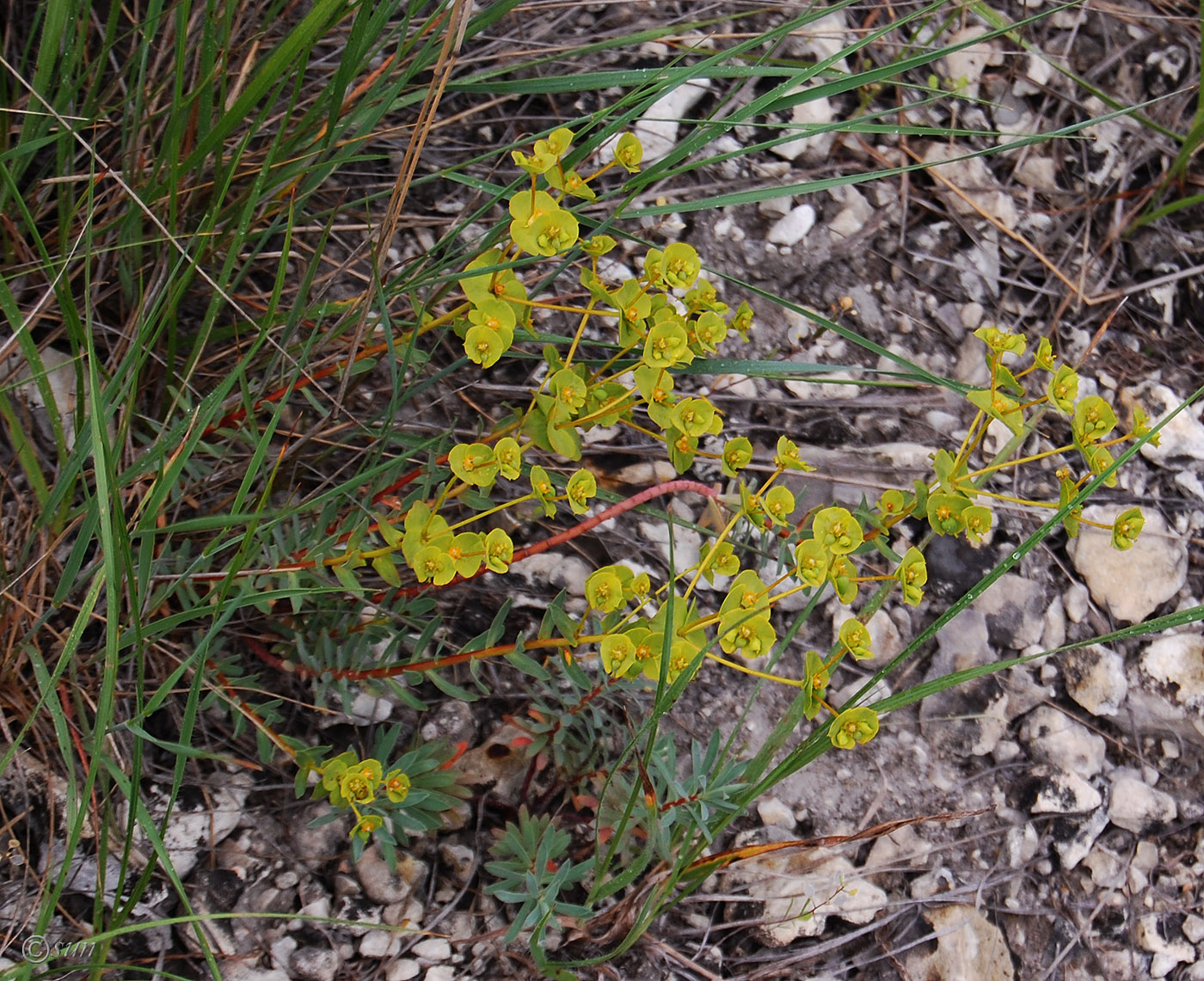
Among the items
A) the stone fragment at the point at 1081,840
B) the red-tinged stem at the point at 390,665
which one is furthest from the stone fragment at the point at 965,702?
the red-tinged stem at the point at 390,665

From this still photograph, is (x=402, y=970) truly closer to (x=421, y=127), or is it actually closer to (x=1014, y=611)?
(x=421, y=127)

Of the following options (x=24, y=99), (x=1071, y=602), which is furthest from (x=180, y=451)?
(x=1071, y=602)

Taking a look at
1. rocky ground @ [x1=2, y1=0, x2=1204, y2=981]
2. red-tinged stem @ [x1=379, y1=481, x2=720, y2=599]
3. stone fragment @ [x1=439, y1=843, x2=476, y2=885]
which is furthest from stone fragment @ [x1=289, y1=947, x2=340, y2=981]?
red-tinged stem @ [x1=379, y1=481, x2=720, y2=599]

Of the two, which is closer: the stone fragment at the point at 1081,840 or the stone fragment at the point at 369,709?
the stone fragment at the point at 369,709

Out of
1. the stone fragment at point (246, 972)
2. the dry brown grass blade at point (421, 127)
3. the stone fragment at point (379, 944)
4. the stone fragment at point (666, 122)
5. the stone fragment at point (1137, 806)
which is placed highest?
the dry brown grass blade at point (421, 127)

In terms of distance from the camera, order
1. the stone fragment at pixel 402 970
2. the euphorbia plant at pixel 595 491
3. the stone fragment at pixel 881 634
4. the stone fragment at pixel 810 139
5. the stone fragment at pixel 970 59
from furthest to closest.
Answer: the stone fragment at pixel 970 59, the stone fragment at pixel 810 139, the stone fragment at pixel 881 634, the stone fragment at pixel 402 970, the euphorbia plant at pixel 595 491

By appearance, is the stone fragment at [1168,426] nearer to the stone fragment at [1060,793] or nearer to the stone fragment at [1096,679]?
the stone fragment at [1096,679]

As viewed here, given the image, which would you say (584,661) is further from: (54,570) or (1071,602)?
(1071,602)

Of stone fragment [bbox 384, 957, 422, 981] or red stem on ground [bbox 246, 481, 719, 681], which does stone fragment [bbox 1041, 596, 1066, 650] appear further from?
stone fragment [bbox 384, 957, 422, 981]
